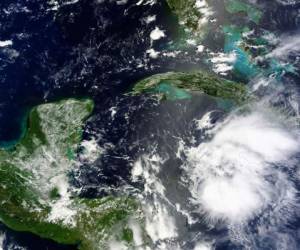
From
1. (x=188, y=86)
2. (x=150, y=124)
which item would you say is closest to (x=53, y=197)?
(x=150, y=124)

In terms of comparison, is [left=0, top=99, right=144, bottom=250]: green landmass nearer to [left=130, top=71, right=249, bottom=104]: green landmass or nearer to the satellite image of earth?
the satellite image of earth

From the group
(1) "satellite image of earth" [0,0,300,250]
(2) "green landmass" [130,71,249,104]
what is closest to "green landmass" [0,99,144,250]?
(1) "satellite image of earth" [0,0,300,250]

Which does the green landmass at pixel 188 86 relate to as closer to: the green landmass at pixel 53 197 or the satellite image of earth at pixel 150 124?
the satellite image of earth at pixel 150 124

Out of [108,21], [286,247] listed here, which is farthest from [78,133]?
[286,247]

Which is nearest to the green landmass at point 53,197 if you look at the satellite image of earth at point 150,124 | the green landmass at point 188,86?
the satellite image of earth at point 150,124

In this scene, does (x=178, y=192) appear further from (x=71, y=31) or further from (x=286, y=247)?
(x=71, y=31)
